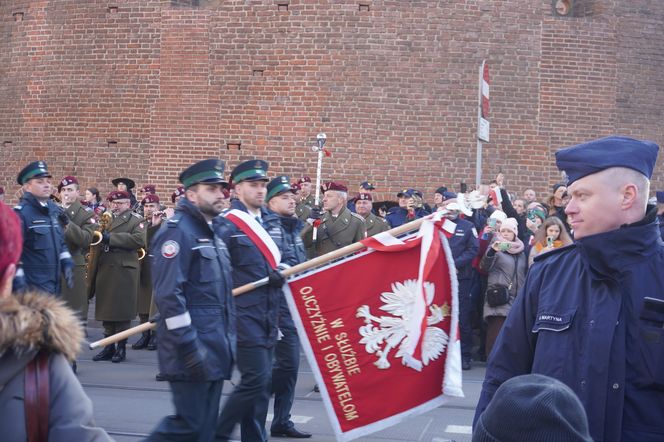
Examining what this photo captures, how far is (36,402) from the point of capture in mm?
2504

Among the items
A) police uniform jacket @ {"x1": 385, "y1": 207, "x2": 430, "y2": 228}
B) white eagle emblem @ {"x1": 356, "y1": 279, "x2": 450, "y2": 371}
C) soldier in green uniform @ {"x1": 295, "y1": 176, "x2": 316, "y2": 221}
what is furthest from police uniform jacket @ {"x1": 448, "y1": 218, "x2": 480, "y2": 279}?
white eagle emblem @ {"x1": 356, "y1": 279, "x2": 450, "y2": 371}

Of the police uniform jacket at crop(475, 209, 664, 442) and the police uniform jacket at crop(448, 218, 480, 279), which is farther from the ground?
the police uniform jacket at crop(475, 209, 664, 442)

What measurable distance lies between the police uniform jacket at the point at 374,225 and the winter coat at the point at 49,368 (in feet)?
36.6

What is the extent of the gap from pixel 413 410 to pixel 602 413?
3.20 meters

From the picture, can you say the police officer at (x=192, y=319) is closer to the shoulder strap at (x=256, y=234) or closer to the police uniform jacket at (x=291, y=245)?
the shoulder strap at (x=256, y=234)

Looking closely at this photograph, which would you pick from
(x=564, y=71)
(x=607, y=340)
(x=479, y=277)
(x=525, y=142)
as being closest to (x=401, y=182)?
(x=525, y=142)

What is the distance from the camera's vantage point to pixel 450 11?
733 inches

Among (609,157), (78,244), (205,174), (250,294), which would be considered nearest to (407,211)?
(78,244)

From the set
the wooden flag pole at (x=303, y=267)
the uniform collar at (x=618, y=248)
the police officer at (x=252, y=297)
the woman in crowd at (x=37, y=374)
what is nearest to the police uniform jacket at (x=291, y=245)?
the police officer at (x=252, y=297)

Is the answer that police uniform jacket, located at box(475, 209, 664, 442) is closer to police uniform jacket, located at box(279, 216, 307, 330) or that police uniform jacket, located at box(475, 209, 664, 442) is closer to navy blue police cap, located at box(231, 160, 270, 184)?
navy blue police cap, located at box(231, 160, 270, 184)

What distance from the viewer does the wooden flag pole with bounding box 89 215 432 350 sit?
6360mm

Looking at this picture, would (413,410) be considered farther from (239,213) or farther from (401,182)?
(401,182)

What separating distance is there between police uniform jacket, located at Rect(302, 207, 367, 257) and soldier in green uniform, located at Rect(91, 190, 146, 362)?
95.2 inches

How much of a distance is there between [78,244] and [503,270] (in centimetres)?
515
